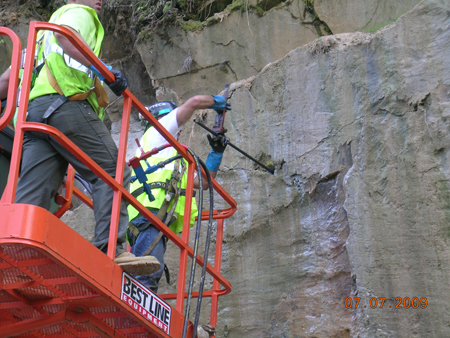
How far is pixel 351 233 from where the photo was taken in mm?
5277

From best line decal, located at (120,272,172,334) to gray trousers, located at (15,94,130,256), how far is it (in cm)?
25

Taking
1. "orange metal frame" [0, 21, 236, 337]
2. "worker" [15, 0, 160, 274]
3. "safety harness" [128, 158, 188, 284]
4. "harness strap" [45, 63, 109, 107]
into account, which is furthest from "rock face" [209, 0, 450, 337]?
"harness strap" [45, 63, 109, 107]

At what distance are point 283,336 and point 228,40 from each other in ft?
12.3

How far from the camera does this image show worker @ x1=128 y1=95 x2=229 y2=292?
4.32 metres

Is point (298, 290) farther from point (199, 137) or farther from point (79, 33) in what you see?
point (79, 33)

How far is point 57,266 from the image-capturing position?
120 inches

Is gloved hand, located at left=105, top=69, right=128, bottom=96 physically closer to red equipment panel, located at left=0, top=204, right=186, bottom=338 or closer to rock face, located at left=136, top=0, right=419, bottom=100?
Result: red equipment panel, located at left=0, top=204, right=186, bottom=338

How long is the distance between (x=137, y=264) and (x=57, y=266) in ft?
1.54

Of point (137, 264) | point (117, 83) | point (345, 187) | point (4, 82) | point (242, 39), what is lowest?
point (137, 264)

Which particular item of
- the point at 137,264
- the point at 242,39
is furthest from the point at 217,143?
the point at 242,39

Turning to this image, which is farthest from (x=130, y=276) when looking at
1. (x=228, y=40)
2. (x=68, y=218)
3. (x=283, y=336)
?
(x=228, y=40)

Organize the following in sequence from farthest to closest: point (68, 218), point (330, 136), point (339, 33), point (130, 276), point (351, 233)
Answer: point (68, 218) → point (339, 33) → point (330, 136) → point (351, 233) → point (130, 276)
